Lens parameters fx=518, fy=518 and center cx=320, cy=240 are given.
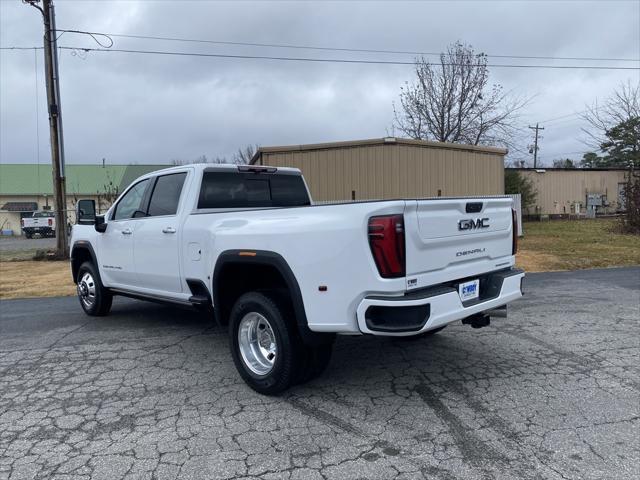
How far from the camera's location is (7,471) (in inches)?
124

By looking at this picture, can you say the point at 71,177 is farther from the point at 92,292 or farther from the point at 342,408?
the point at 342,408

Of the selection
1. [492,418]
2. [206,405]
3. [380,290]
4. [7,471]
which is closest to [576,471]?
[492,418]

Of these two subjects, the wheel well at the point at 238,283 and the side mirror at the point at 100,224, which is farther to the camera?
the side mirror at the point at 100,224

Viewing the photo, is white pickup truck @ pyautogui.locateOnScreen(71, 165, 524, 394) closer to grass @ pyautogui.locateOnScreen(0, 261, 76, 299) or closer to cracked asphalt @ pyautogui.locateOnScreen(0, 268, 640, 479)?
cracked asphalt @ pyautogui.locateOnScreen(0, 268, 640, 479)

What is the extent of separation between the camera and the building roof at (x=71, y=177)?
46.9m

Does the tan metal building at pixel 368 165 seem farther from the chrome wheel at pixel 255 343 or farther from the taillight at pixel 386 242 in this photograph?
the taillight at pixel 386 242

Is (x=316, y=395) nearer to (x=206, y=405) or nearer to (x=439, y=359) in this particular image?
(x=206, y=405)

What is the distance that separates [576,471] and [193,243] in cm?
358

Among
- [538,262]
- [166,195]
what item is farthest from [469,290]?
[538,262]

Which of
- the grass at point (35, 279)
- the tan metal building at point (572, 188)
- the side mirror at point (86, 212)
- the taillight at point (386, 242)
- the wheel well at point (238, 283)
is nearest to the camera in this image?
the taillight at point (386, 242)

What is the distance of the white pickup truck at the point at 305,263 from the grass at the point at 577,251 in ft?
27.9

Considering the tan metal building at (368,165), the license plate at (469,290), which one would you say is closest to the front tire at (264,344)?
the license plate at (469,290)

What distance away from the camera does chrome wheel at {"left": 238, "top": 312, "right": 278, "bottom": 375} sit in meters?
4.34

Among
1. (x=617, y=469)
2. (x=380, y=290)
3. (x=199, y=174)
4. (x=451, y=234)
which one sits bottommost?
(x=617, y=469)
